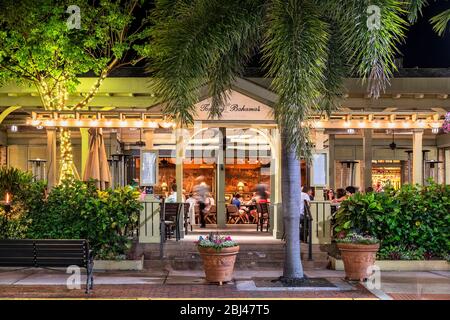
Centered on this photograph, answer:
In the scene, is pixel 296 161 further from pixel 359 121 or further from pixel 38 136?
pixel 38 136

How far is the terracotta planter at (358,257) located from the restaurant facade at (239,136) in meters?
1.77

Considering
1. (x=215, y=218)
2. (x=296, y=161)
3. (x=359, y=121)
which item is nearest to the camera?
(x=296, y=161)

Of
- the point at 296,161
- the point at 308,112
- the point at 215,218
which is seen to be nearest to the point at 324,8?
the point at 308,112

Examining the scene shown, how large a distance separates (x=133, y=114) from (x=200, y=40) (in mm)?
4883

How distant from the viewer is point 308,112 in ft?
31.7

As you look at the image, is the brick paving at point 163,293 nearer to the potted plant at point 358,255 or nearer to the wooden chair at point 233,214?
the potted plant at point 358,255

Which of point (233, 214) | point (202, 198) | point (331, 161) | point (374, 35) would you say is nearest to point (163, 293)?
point (374, 35)

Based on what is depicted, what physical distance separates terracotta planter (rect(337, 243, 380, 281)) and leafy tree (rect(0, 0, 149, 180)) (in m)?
8.40

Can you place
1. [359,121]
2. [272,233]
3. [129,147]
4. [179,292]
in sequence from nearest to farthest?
[179,292], [359,121], [272,233], [129,147]

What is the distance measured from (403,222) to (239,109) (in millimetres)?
4933

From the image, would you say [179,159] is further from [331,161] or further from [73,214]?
[331,161]

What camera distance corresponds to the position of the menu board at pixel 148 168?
1377 cm

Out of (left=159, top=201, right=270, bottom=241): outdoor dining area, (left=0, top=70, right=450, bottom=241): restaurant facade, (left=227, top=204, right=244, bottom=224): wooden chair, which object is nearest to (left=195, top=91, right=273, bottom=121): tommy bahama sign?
(left=0, top=70, right=450, bottom=241): restaurant facade

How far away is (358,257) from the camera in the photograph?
1117 cm
